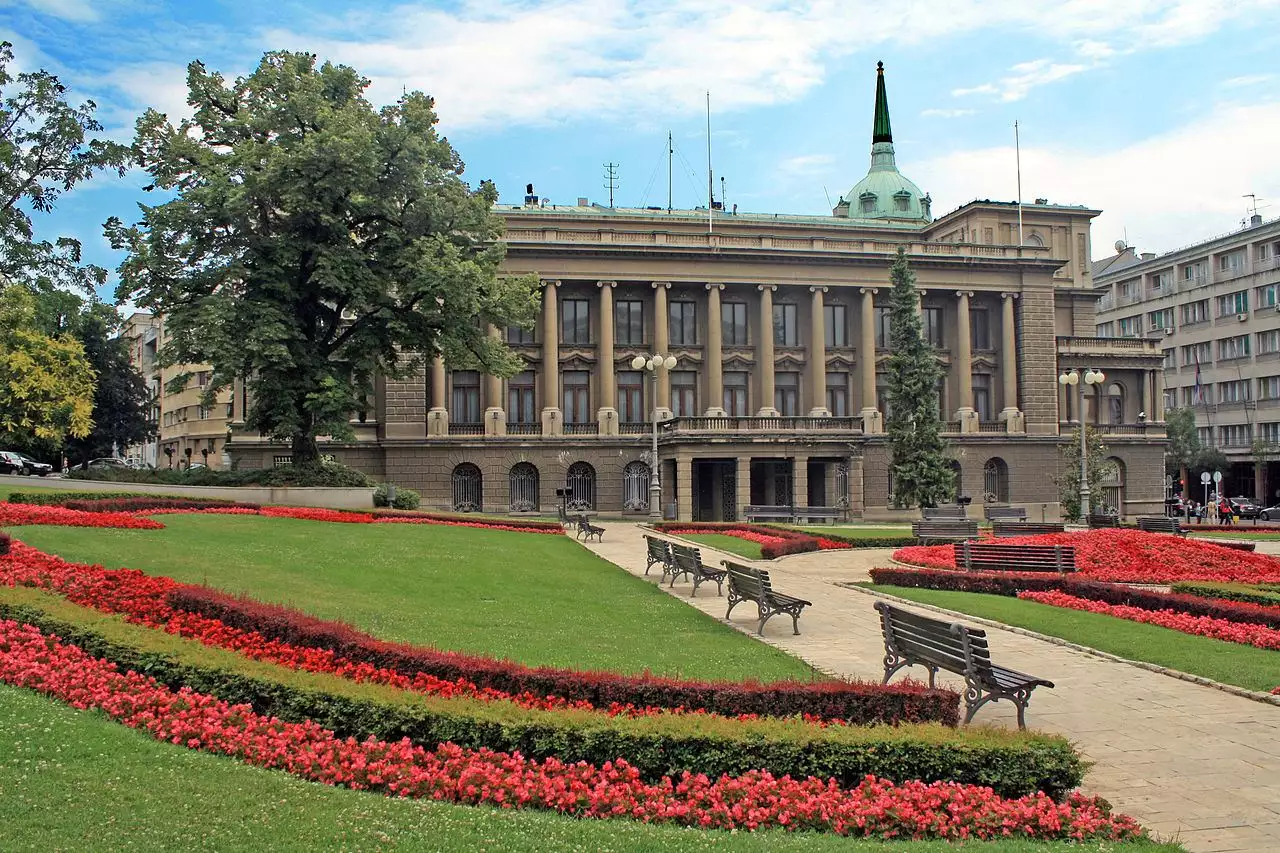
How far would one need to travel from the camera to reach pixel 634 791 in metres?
9.16

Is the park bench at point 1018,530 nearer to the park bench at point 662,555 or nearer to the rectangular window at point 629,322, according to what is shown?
the park bench at point 662,555

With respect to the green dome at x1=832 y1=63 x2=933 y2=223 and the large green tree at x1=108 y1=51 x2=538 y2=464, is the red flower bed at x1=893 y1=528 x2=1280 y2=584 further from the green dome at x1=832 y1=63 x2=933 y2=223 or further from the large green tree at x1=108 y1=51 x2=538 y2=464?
the green dome at x1=832 y1=63 x2=933 y2=223

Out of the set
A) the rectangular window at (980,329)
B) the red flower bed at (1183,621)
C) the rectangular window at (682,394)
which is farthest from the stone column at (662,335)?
the red flower bed at (1183,621)

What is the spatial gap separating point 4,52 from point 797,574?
122 ft

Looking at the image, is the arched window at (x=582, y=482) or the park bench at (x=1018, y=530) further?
the arched window at (x=582, y=482)

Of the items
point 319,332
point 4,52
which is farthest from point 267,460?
point 4,52

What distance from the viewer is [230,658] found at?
12.1 m

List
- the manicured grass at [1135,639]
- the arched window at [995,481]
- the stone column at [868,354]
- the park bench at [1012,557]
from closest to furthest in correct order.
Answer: the manicured grass at [1135,639] → the park bench at [1012,557] → the stone column at [868,354] → the arched window at [995,481]

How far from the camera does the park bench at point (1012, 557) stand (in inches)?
1019

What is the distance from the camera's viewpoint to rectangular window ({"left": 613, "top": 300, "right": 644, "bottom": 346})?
67938 millimetres

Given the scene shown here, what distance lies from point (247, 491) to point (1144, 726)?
1329 inches

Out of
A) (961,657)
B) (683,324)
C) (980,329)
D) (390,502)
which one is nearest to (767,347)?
(683,324)

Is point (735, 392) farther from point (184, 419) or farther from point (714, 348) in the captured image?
point (184, 419)

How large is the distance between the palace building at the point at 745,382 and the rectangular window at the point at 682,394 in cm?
13
